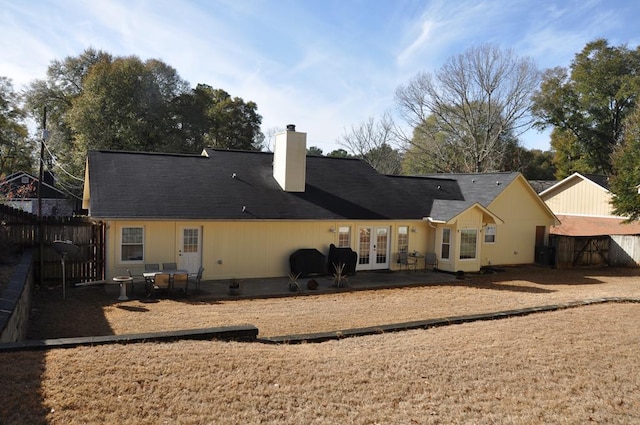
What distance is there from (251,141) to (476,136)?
22.4 m

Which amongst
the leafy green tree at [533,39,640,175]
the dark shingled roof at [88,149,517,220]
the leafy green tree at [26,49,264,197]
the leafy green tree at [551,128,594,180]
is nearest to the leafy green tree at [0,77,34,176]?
the leafy green tree at [26,49,264,197]

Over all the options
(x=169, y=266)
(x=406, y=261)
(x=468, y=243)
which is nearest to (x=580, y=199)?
(x=468, y=243)

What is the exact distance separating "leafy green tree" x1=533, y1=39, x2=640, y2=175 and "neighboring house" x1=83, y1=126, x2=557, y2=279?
30.6 m

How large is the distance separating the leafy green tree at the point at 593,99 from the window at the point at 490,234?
101 feet

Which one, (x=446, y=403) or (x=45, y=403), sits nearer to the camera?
(x=45, y=403)

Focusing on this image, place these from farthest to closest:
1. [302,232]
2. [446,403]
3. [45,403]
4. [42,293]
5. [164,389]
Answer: [302,232]
[42,293]
[446,403]
[164,389]
[45,403]

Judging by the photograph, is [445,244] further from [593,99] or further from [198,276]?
[593,99]

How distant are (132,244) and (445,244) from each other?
488 inches

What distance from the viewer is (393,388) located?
625 cm

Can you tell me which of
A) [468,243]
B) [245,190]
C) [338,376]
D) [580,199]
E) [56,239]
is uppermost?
[580,199]

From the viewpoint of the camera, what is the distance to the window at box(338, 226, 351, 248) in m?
18.4

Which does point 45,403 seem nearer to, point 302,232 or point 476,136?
point 302,232

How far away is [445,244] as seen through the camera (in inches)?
778

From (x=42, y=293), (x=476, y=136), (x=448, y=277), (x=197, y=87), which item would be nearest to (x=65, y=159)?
(x=197, y=87)
